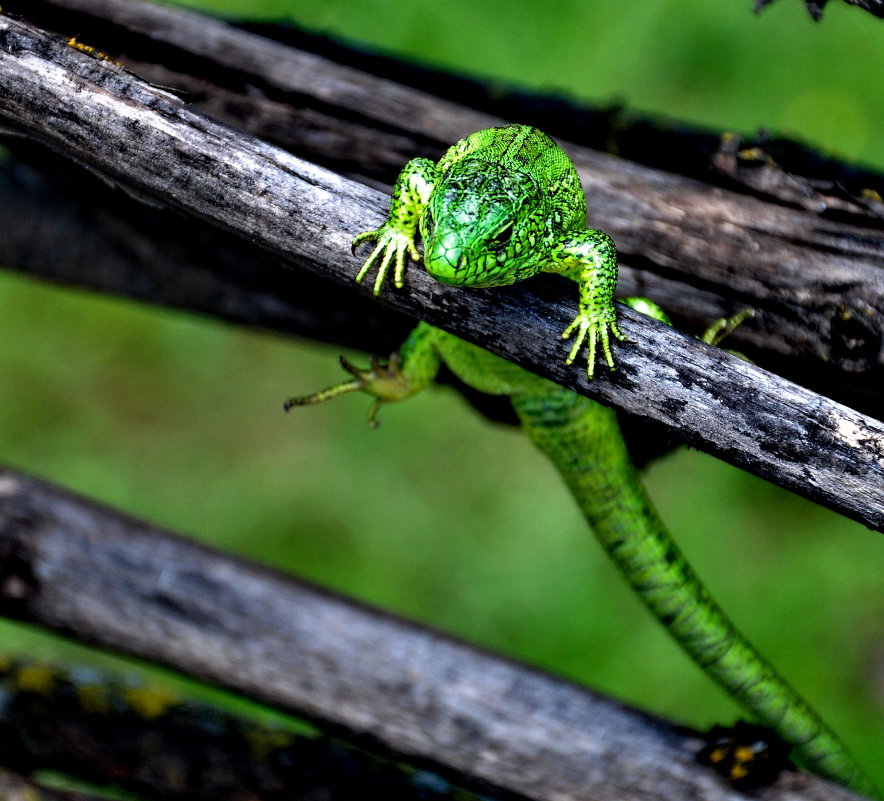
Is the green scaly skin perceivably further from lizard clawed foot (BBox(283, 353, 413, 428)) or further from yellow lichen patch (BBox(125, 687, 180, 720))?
yellow lichen patch (BBox(125, 687, 180, 720))

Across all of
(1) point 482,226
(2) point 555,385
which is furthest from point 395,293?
(2) point 555,385

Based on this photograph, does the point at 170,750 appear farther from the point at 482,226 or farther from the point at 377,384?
the point at 482,226

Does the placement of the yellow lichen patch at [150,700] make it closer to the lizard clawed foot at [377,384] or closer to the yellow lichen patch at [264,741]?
the yellow lichen patch at [264,741]

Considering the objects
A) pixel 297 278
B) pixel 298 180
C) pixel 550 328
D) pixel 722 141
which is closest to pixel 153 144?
pixel 298 180

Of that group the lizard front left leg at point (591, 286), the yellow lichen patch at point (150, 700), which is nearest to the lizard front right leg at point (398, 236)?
the lizard front left leg at point (591, 286)

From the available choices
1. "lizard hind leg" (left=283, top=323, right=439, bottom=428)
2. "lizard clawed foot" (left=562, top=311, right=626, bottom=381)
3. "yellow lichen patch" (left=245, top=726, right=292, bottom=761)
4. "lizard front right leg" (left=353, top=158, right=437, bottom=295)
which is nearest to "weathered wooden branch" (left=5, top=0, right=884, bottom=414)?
"lizard hind leg" (left=283, top=323, right=439, bottom=428)
